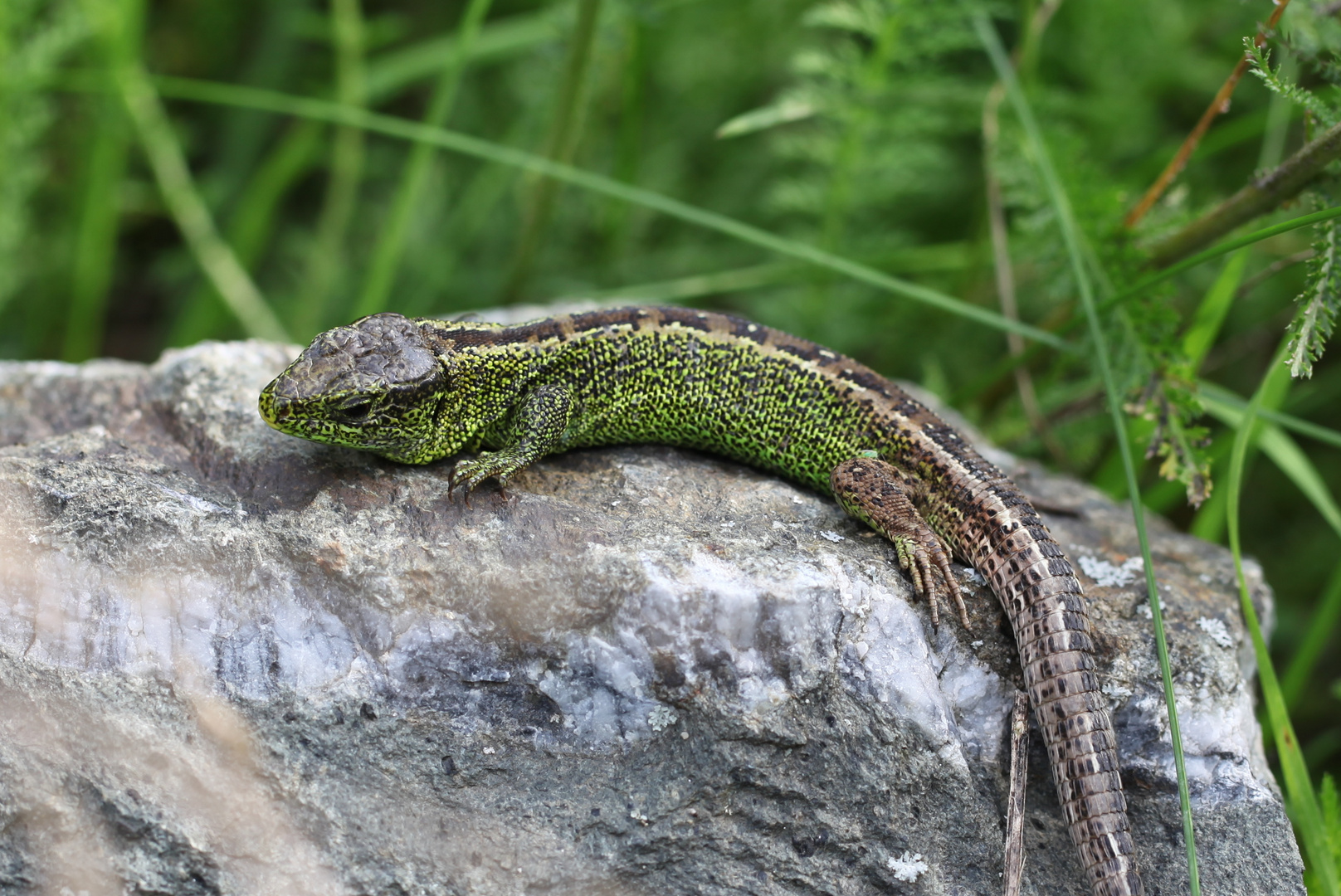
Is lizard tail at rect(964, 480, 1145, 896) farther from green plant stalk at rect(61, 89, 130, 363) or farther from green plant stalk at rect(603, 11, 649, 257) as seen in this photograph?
green plant stalk at rect(61, 89, 130, 363)

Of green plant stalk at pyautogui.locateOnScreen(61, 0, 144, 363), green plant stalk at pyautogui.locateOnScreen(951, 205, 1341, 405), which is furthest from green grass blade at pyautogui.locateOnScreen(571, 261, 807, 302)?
green plant stalk at pyautogui.locateOnScreen(61, 0, 144, 363)

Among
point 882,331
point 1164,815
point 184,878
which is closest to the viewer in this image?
point 184,878

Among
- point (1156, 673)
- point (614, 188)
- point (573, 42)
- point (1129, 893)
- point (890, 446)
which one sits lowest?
point (1129, 893)

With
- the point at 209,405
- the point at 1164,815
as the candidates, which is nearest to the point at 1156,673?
the point at 1164,815

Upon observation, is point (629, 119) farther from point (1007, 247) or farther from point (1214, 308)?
point (1214, 308)

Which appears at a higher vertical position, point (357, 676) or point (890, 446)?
point (890, 446)

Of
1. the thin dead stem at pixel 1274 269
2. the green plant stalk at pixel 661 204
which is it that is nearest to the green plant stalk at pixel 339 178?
the green plant stalk at pixel 661 204

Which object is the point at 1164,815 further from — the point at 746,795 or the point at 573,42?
the point at 573,42
